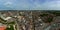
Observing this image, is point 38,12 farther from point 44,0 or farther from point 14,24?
point 14,24

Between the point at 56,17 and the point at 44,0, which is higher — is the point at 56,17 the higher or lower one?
the lower one

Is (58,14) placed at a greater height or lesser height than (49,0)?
lesser

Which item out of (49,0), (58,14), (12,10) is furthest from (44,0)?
(12,10)

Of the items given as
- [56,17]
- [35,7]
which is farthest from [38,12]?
[56,17]

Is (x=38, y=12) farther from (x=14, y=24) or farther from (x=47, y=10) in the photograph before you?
(x=14, y=24)

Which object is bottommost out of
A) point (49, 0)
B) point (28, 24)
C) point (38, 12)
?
point (28, 24)

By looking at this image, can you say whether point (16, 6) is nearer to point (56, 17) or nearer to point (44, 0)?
point (44, 0)

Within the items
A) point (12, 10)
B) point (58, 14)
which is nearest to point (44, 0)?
point (58, 14)
